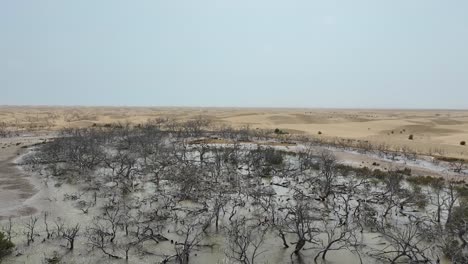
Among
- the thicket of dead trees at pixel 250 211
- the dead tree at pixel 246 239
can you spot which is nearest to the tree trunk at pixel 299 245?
the thicket of dead trees at pixel 250 211

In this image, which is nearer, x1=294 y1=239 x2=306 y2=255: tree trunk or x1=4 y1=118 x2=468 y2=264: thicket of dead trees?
x1=294 y1=239 x2=306 y2=255: tree trunk

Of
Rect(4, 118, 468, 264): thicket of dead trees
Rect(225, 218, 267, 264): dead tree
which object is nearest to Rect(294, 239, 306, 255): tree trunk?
Rect(4, 118, 468, 264): thicket of dead trees

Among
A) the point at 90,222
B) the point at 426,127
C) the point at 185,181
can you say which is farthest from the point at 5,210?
the point at 426,127

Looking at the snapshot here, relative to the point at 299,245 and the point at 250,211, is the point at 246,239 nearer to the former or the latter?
the point at 299,245

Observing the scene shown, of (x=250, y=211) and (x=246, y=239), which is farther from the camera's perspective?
(x=250, y=211)

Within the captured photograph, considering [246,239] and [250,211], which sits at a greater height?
[246,239]

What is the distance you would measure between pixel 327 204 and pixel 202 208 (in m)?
4.92

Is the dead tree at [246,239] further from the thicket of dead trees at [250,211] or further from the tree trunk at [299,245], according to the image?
the tree trunk at [299,245]

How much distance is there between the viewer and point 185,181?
16.3m

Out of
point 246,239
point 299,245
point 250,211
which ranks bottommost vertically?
point 250,211

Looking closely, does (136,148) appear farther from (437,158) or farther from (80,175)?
(437,158)

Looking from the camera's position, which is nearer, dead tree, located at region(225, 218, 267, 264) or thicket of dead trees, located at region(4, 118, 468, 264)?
dead tree, located at region(225, 218, 267, 264)

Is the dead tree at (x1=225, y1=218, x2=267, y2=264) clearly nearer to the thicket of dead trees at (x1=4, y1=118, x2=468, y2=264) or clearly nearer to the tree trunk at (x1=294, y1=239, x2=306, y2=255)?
the thicket of dead trees at (x1=4, y1=118, x2=468, y2=264)

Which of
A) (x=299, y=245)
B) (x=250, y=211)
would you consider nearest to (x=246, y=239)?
(x=299, y=245)
